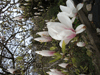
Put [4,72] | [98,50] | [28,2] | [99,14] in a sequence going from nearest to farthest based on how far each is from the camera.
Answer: [98,50] < [99,14] < [4,72] < [28,2]

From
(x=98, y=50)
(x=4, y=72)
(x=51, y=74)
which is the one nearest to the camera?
(x=98, y=50)

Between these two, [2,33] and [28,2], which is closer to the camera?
[28,2]

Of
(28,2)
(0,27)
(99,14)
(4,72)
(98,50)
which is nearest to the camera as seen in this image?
(98,50)

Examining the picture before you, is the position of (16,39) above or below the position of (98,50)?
below

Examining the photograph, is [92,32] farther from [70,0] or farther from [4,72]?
[4,72]

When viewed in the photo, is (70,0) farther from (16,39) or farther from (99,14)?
(16,39)

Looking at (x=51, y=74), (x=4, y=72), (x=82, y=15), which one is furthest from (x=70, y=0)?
(x=4, y=72)

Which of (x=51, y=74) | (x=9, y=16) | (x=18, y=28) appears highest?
(x=9, y=16)

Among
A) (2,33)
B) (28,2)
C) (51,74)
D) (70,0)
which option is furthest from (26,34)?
(70,0)

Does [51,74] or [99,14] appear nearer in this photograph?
[51,74]
